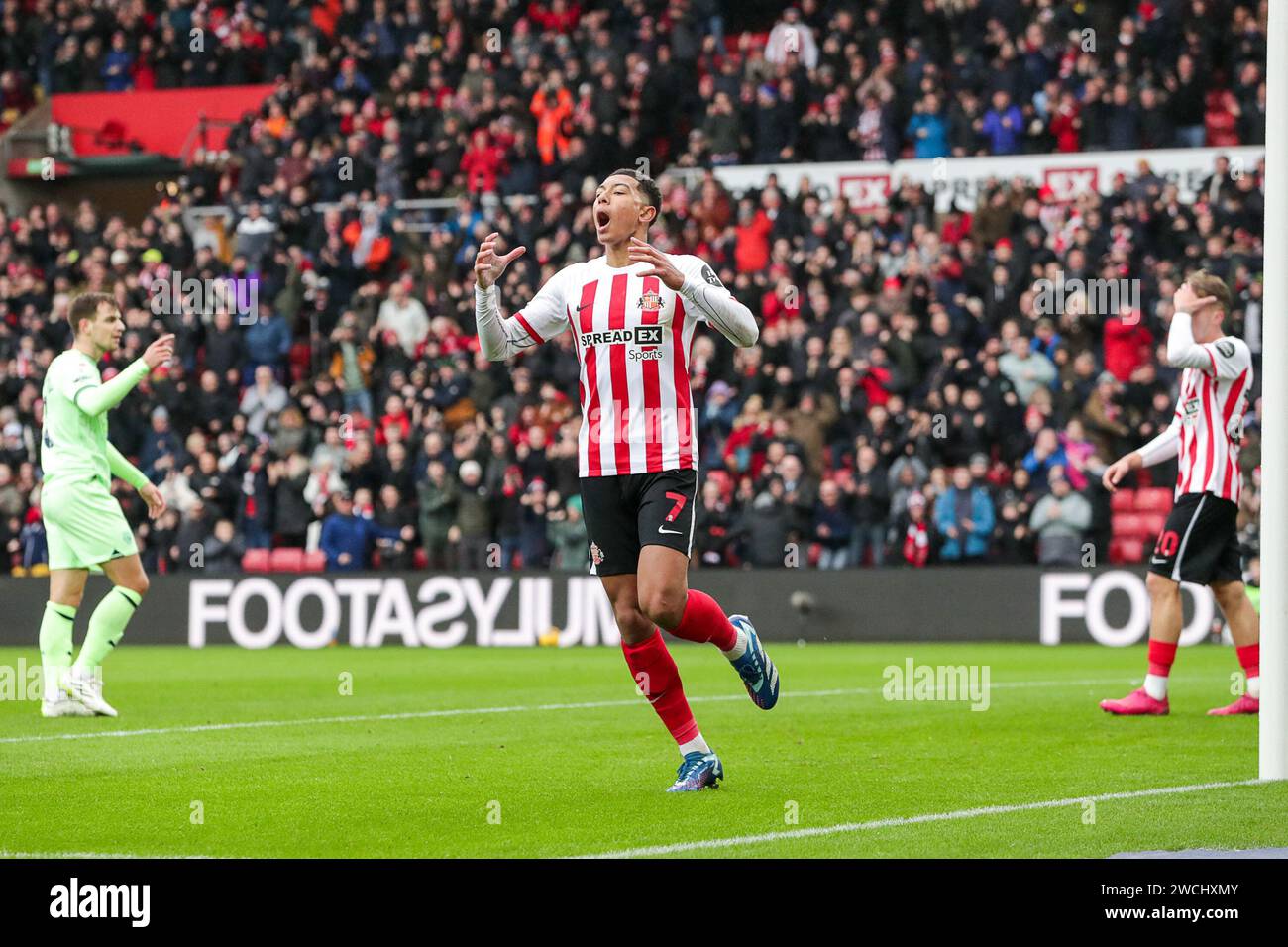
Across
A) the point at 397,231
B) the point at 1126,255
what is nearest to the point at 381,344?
the point at 397,231

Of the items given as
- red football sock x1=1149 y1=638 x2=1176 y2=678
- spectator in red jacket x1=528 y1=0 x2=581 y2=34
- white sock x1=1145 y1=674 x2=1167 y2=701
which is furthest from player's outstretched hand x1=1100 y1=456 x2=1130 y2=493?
spectator in red jacket x1=528 y1=0 x2=581 y2=34

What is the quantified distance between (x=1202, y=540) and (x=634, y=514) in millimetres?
4432

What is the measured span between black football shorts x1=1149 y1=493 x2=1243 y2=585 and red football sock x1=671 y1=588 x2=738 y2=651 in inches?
152

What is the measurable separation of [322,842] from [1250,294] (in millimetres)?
15242

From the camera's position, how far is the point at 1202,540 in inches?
447

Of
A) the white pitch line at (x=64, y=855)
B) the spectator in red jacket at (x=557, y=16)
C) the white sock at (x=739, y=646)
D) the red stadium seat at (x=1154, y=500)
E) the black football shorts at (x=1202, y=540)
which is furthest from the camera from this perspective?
the spectator in red jacket at (x=557, y=16)

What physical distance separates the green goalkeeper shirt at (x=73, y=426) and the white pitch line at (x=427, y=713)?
1719mm

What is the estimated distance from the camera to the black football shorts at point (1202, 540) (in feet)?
37.2

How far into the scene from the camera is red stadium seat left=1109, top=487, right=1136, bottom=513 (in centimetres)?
1997

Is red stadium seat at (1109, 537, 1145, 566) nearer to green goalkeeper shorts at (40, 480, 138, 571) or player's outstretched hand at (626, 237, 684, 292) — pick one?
green goalkeeper shorts at (40, 480, 138, 571)

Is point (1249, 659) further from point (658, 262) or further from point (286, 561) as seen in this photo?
point (286, 561)

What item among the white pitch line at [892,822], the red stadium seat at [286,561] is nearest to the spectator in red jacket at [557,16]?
the red stadium seat at [286,561]

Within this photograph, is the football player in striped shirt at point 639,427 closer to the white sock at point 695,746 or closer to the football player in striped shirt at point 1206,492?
the white sock at point 695,746
